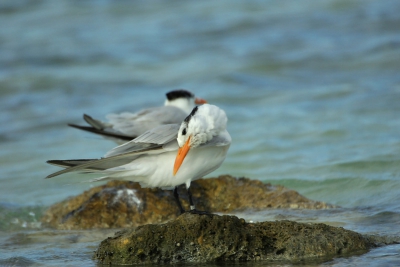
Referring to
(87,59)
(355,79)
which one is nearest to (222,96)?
(355,79)

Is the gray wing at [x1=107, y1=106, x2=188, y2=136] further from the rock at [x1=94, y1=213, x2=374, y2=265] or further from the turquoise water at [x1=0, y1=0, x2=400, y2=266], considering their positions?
the rock at [x1=94, y1=213, x2=374, y2=265]

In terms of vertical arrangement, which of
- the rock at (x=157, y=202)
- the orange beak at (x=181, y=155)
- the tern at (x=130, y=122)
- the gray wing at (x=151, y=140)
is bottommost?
the rock at (x=157, y=202)

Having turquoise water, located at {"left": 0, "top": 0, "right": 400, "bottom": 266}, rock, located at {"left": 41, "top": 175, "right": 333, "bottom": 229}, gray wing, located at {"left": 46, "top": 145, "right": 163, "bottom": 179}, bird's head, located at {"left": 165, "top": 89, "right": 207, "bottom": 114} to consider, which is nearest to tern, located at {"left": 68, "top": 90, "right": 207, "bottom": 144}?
turquoise water, located at {"left": 0, "top": 0, "right": 400, "bottom": 266}

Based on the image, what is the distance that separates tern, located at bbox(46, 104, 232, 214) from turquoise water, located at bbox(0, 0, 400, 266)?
665mm

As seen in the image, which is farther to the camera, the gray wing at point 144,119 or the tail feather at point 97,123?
the tail feather at point 97,123

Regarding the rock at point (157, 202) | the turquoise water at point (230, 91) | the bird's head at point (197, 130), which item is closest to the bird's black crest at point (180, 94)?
the turquoise water at point (230, 91)

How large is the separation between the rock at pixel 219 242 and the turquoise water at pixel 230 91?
20 cm

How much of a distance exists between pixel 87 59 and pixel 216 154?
35.7ft

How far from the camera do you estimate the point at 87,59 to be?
15422mm

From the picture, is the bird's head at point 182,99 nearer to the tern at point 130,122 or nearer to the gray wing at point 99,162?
the tern at point 130,122

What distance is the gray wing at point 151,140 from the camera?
494cm

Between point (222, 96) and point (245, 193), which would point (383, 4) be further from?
point (245, 193)

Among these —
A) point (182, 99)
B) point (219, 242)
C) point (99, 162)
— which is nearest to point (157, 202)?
point (99, 162)

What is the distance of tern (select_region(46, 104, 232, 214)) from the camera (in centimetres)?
480
